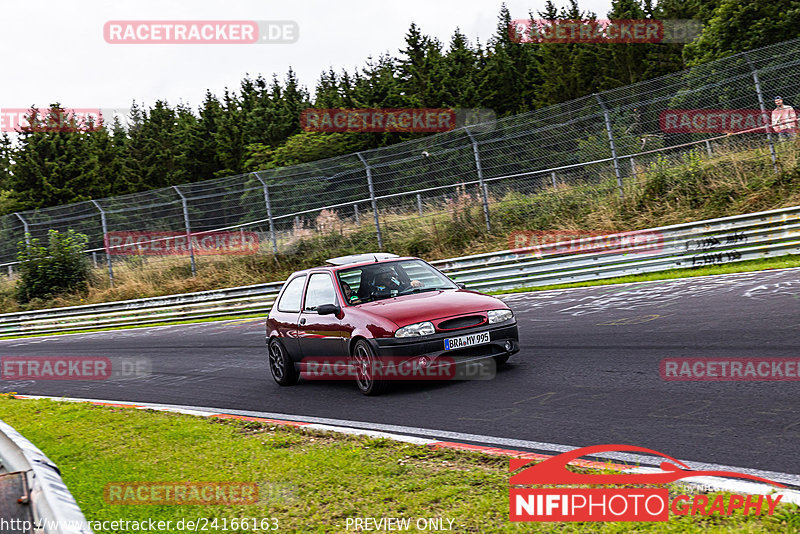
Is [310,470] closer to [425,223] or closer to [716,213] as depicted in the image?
[716,213]

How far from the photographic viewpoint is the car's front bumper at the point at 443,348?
26.2 ft

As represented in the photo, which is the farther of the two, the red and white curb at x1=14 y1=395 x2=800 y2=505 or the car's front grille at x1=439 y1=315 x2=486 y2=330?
the car's front grille at x1=439 y1=315 x2=486 y2=330

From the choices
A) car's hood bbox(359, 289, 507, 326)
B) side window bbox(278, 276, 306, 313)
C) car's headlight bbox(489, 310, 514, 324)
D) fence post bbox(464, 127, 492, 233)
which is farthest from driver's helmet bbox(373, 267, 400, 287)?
fence post bbox(464, 127, 492, 233)

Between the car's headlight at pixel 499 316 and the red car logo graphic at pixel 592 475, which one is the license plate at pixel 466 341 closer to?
the car's headlight at pixel 499 316

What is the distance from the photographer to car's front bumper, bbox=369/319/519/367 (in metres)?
8.00

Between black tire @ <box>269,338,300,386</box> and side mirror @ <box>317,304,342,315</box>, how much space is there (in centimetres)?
138

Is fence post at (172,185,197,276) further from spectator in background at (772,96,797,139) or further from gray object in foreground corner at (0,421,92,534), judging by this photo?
gray object in foreground corner at (0,421,92,534)

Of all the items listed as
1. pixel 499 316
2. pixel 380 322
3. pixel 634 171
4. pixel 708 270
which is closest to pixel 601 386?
pixel 499 316

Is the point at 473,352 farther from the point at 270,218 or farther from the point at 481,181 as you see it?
the point at 270,218

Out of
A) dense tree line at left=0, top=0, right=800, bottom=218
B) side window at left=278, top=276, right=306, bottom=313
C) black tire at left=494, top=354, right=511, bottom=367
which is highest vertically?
dense tree line at left=0, top=0, right=800, bottom=218

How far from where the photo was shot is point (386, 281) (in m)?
9.31

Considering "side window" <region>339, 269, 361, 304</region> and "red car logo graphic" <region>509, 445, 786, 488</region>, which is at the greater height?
"side window" <region>339, 269, 361, 304</region>

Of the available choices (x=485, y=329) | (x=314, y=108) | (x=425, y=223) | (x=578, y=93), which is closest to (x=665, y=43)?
(x=578, y=93)

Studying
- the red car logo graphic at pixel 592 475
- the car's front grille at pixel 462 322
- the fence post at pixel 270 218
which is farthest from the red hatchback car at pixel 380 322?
the fence post at pixel 270 218
